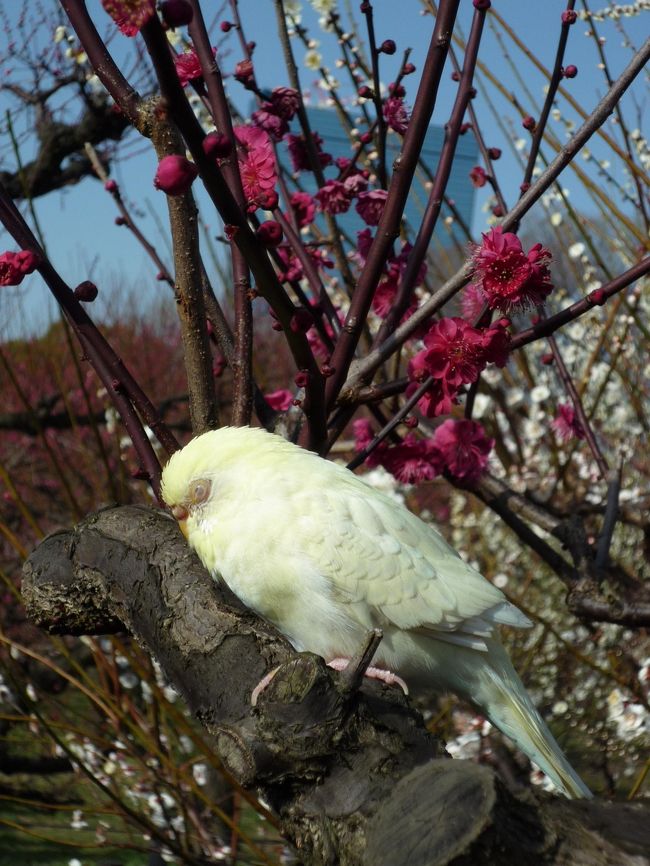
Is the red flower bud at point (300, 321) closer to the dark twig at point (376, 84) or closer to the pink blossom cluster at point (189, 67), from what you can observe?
the pink blossom cluster at point (189, 67)

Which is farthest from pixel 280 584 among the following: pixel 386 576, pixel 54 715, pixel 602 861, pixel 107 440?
pixel 107 440

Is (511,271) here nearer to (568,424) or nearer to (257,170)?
(257,170)

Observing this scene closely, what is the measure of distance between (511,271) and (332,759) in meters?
0.71

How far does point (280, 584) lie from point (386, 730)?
37 centimetres

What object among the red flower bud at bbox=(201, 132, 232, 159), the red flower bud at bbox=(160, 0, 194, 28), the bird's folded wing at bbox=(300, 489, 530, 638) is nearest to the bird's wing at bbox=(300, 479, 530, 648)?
the bird's folded wing at bbox=(300, 489, 530, 638)

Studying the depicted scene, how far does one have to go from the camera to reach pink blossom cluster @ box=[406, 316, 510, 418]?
1.35 metres

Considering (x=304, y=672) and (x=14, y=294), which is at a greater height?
(x=14, y=294)

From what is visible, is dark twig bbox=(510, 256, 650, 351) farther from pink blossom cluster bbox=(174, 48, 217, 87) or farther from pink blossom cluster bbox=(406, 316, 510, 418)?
pink blossom cluster bbox=(174, 48, 217, 87)

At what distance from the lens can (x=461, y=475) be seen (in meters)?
1.86

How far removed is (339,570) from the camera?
135 cm

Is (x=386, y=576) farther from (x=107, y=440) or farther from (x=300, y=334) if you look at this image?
(x=107, y=440)

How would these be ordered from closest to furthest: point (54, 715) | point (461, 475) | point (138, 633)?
point (138, 633), point (461, 475), point (54, 715)

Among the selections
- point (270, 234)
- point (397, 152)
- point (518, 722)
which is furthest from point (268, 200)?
point (397, 152)

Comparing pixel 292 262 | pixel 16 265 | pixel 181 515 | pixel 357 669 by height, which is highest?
pixel 292 262
